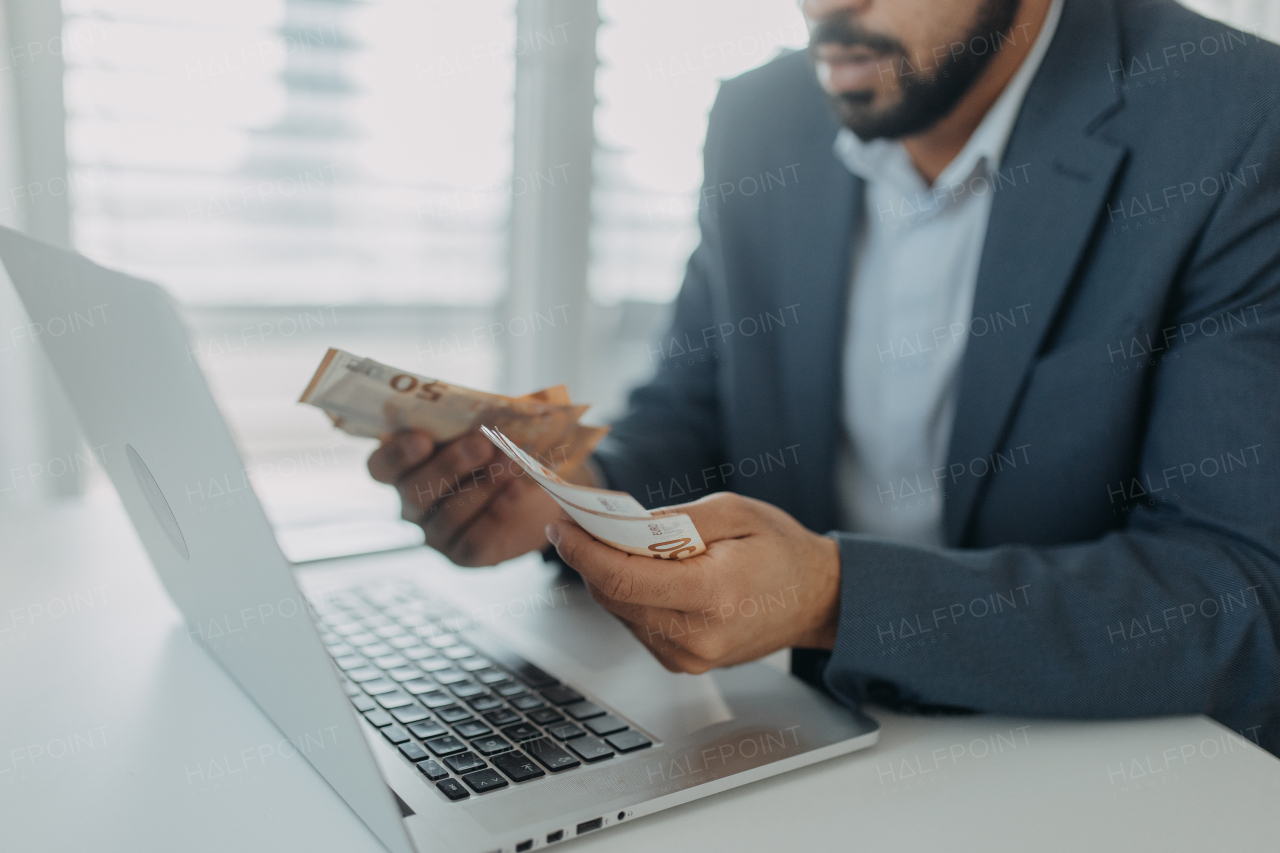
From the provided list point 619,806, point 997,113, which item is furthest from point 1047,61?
point 619,806

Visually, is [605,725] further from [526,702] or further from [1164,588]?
[1164,588]

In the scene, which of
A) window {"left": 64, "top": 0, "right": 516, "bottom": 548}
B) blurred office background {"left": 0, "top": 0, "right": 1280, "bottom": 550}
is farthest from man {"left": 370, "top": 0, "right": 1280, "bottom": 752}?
window {"left": 64, "top": 0, "right": 516, "bottom": 548}

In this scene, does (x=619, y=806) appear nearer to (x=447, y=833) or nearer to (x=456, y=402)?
(x=447, y=833)

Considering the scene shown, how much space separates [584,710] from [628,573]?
118 millimetres

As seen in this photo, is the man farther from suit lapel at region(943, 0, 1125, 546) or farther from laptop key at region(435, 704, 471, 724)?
laptop key at region(435, 704, 471, 724)

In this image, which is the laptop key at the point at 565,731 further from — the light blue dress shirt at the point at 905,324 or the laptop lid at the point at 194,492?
the light blue dress shirt at the point at 905,324

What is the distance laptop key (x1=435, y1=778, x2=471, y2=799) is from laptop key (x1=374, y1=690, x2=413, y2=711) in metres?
0.11

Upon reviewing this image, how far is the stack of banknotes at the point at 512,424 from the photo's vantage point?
0.56 meters

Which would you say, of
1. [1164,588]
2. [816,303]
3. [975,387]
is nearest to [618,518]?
[1164,588]

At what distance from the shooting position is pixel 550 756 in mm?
579

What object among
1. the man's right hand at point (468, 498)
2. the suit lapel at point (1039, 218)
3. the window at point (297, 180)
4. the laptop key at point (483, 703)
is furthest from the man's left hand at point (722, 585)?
the window at point (297, 180)

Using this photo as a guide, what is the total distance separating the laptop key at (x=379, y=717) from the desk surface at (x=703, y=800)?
0.16 feet

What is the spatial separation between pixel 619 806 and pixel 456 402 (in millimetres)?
355

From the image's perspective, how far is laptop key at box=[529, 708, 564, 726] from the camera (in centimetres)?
63
